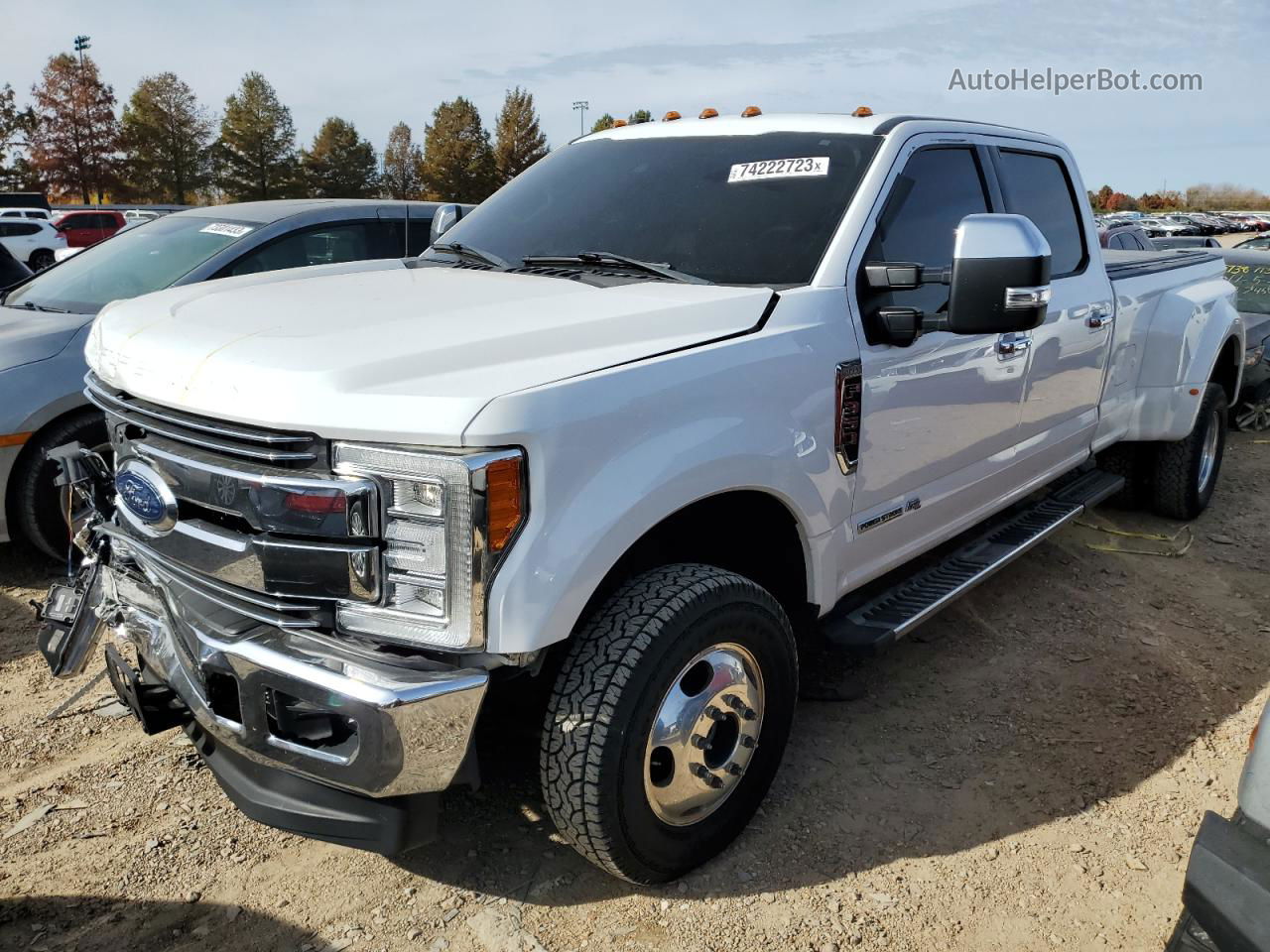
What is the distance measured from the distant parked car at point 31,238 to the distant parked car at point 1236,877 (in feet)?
93.8

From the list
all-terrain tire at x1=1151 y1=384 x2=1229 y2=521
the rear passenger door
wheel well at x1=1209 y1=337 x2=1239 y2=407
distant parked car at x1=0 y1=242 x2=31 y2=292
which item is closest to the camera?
the rear passenger door

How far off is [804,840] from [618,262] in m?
1.73

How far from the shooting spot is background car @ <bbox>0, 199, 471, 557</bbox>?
169 inches

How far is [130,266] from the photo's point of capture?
526 cm

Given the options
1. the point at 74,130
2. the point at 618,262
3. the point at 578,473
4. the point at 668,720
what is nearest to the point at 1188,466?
the point at 618,262

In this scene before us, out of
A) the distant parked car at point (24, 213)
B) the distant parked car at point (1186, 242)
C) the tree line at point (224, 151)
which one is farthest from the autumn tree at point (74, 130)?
the distant parked car at point (1186, 242)

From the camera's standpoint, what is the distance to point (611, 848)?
7.74ft

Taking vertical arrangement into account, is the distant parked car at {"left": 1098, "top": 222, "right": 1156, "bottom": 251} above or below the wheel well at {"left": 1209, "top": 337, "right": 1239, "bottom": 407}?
above

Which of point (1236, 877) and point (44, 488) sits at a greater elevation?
Result: point (1236, 877)

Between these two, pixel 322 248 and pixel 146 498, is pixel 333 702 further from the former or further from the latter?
pixel 322 248

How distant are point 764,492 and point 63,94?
231 ft

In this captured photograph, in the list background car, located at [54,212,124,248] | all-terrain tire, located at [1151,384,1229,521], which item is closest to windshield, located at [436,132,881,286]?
all-terrain tire, located at [1151,384,1229,521]

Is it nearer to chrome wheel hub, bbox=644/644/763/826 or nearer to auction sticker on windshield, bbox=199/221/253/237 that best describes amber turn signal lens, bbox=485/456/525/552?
chrome wheel hub, bbox=644/644/763/826

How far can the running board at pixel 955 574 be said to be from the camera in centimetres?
312
